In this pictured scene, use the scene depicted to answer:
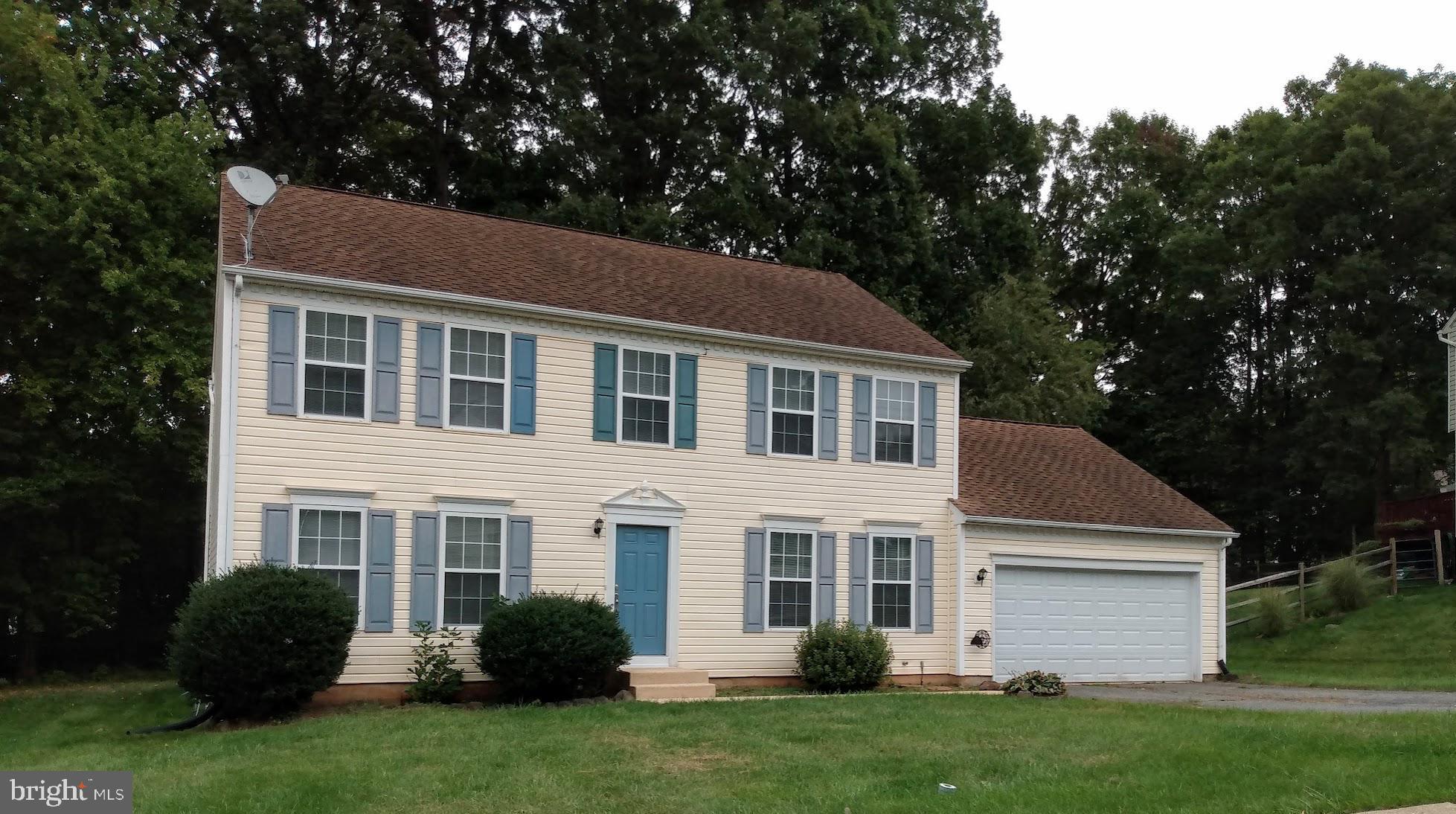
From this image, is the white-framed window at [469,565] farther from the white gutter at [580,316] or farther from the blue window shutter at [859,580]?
the blue window shutter at [859,580]

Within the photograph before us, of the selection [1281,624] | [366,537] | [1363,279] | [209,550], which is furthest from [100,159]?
[1363,279]

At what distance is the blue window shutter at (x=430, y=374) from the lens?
17.6m

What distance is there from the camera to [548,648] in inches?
645

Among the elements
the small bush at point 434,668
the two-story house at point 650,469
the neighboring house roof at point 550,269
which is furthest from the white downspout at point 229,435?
the small bush at point 434,668

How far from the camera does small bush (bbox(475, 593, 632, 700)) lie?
54.0ft

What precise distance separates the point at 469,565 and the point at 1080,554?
10.3m

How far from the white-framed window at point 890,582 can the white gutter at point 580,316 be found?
283 centimetres

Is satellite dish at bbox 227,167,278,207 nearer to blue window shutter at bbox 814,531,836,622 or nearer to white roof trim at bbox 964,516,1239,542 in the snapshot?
blue window shutter at bbox 814,531,836,622

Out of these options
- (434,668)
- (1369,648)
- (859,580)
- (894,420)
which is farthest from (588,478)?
(1369,648)

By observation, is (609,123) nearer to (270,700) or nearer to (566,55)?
(566,55)

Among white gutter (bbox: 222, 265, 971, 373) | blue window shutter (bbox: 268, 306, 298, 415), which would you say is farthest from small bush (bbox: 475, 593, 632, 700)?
white gutter (bbox: 222, 265, 971, 373)

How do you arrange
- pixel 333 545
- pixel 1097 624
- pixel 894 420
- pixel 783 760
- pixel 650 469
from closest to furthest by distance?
1. pixel 783 760
2. pixel 333 545
3. pixel 650 469
4. pixel 894 420
5. pixel 1097 624

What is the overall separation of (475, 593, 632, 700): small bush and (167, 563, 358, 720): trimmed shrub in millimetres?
1988

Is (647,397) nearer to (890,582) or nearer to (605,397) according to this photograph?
(605,397)
